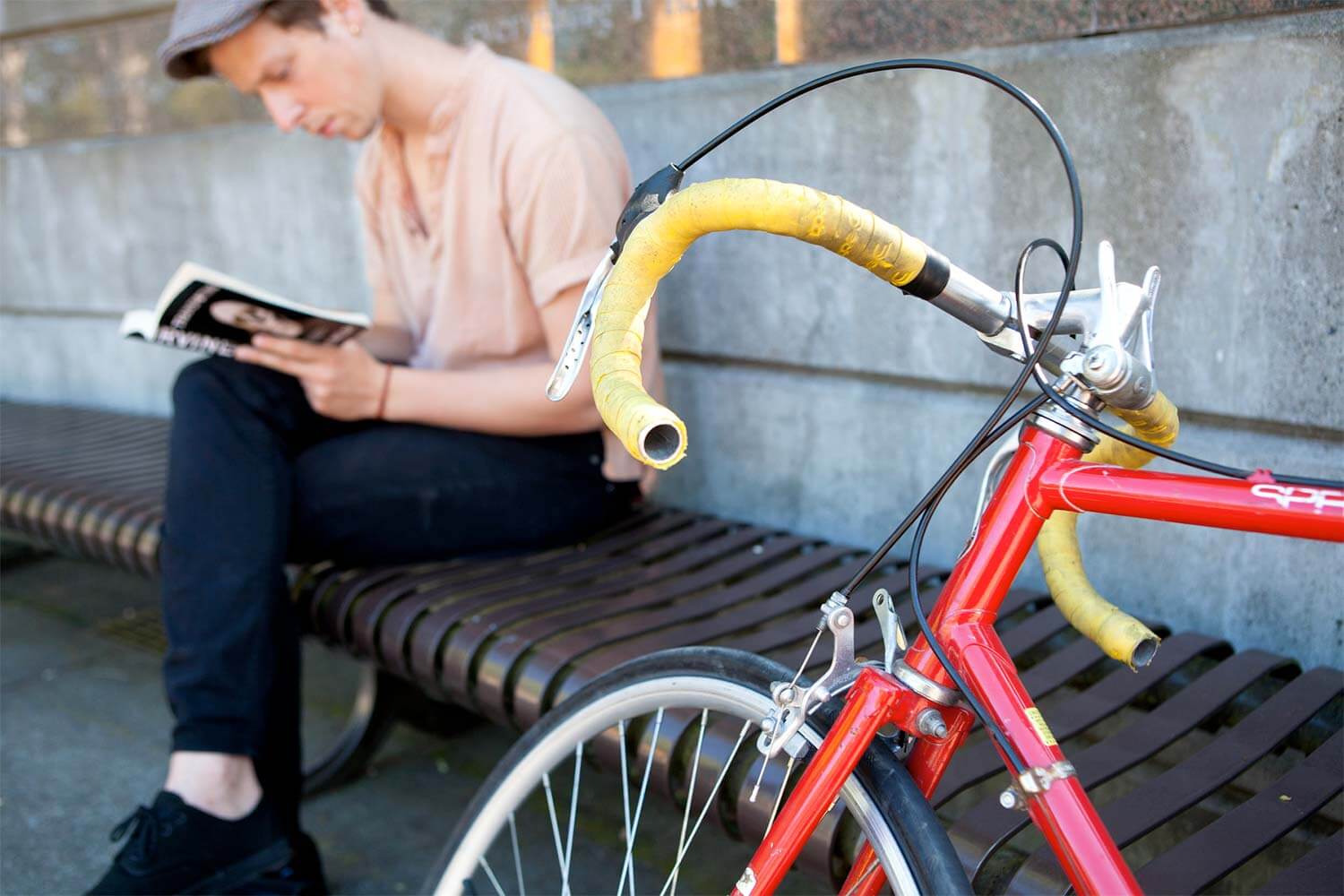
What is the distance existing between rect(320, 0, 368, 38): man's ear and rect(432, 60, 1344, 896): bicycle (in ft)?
4.48

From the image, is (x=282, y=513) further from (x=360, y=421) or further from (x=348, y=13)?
(x=348, y=13)

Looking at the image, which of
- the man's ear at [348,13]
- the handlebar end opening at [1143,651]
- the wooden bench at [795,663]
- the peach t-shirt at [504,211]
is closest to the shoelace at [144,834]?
the wooden bench at [795,663]

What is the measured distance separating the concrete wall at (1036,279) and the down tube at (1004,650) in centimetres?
105

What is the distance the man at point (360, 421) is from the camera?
6.85ft

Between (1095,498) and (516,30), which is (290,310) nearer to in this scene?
(516,30)

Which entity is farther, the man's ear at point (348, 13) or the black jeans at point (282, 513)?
the man's ear at point (348, 13)

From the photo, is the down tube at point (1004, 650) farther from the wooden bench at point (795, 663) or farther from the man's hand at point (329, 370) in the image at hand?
the man's hand at point (329, 370)

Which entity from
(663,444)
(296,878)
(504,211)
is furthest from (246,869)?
(663,444)

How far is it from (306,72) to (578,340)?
1414 mm

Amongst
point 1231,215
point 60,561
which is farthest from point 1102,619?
point 60,561

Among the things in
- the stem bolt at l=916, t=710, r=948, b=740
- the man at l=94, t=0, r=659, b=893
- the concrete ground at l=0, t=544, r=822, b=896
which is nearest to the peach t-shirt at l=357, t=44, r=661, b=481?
the man at l=94, t=0, r=659, b=893

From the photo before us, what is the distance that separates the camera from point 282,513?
2217mm

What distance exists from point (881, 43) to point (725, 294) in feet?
2.16

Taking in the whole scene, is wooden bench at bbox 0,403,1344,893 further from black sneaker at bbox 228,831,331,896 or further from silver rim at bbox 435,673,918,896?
black sneaker at bbox 228,831,331,896
